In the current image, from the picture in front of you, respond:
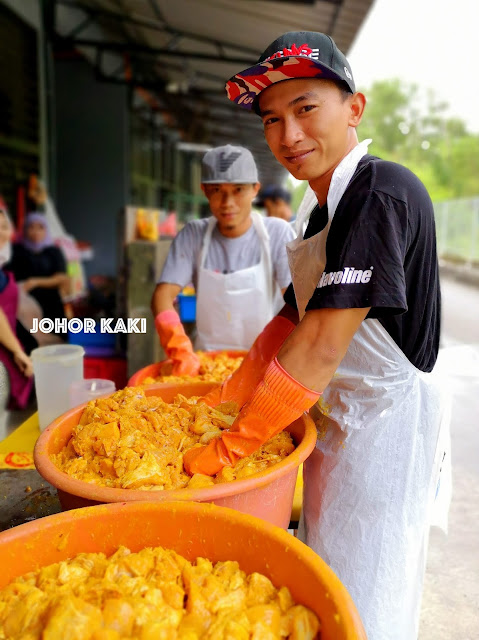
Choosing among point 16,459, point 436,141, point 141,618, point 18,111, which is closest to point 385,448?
point 141,618

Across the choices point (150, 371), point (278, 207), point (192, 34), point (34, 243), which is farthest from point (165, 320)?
point (192, 34)

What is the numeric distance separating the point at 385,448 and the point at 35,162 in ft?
23.9

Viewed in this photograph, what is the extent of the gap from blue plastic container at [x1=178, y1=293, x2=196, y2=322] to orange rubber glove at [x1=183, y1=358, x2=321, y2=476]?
214cm

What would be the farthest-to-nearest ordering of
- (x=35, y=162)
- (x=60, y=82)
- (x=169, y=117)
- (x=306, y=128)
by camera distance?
(x=169, y=117), (x=60, y=82), (x=35, y=162), (x=306, y=128)

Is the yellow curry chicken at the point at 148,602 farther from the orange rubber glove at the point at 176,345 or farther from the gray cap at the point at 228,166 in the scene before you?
the gray cap at the point at 228,166

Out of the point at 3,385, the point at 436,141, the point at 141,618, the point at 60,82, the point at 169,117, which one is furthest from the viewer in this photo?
the point at 436,141

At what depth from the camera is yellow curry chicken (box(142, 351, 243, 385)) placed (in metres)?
2.02

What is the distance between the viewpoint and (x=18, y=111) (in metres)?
6.76

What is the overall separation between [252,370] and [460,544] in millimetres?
1937

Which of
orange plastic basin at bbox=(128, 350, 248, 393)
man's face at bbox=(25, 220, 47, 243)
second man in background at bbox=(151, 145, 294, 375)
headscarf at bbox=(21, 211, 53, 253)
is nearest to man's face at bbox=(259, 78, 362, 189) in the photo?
orange plastic basin at bbox=(128, 350, 248, 393)

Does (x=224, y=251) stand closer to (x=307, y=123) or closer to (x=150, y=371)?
(x=150, y=371)

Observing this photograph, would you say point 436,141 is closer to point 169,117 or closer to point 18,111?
point 169,117

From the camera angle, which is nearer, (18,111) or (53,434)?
(53,434)

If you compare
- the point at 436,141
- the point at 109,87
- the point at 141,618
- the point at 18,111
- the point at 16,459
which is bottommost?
the point at 16,459
